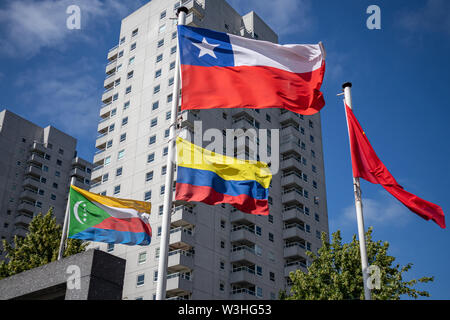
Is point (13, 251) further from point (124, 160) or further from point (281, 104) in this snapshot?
point (281, 104)

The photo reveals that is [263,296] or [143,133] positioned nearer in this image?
[263,296]

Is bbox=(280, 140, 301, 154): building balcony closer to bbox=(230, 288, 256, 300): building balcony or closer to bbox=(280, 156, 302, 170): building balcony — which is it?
bbox=(280, 156, 302, 170): building balcony

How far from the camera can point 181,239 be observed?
2151 inches

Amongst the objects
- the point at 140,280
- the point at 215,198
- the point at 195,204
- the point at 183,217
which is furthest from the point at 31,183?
the point at 215,198

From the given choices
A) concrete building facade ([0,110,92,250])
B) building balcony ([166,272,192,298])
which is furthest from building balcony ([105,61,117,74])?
building balcony ([166,272,192,298])

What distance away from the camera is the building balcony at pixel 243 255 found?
199ft

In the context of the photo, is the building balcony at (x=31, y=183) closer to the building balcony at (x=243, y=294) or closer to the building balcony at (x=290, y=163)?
the building balcony at (x=290, y=163)

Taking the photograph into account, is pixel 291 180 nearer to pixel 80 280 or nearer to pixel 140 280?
pixel 140 280

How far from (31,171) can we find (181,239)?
59.2 m

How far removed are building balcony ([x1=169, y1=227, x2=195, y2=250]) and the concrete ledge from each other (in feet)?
→ 120

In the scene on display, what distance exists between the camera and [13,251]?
141 ft
